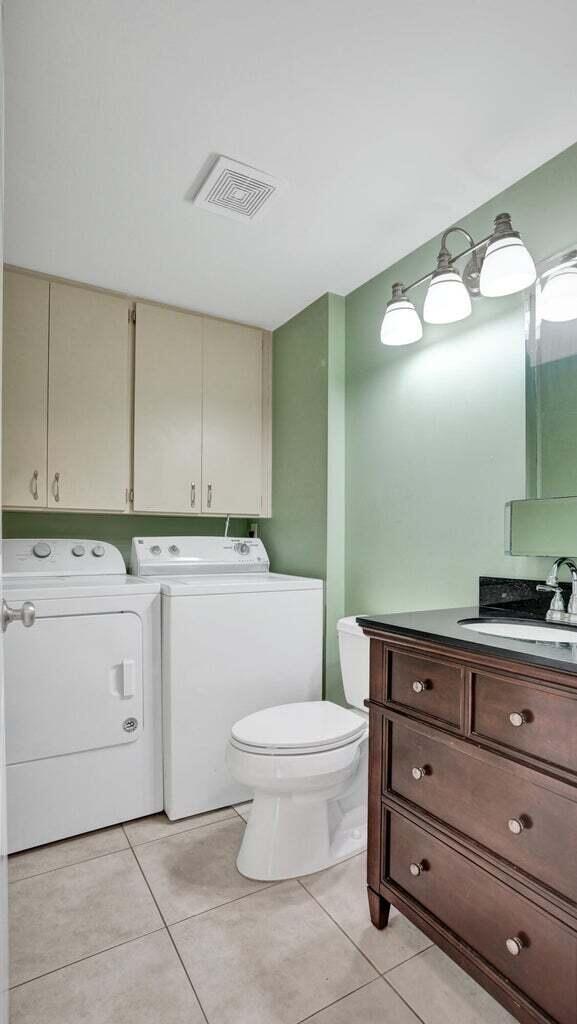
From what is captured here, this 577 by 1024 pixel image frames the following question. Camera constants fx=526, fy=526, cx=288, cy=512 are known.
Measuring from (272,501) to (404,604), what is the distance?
3.47ft

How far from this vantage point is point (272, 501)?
290 cm

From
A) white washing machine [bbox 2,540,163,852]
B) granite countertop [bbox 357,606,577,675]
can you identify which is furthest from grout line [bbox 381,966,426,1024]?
white washing machine [bbox 2,540,163,852]

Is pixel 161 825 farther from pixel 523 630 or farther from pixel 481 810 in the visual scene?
pixel 523 630

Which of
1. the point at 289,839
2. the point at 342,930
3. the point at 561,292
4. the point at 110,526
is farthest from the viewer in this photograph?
the point at 110,526

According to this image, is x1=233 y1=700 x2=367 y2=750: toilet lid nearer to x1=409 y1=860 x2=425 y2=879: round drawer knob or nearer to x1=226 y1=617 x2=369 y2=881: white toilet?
x1=226 y1=617 x2=369 y2=881: white toilet

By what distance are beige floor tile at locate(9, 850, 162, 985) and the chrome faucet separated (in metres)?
1.39

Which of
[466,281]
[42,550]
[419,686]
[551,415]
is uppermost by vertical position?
[466,281]

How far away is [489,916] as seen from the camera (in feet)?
3.62

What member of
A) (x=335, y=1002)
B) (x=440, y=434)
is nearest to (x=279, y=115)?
(x=440, y=434)

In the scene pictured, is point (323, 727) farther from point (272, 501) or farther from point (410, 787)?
point (272, 501)

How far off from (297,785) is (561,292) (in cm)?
167

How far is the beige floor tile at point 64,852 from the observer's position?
1.73 meters

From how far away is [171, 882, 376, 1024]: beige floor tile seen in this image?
3.99 ft

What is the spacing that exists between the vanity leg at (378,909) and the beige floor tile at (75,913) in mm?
590
